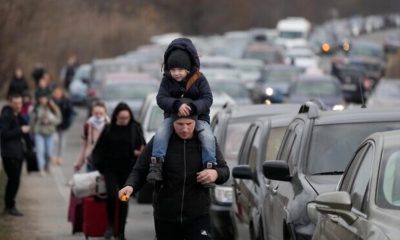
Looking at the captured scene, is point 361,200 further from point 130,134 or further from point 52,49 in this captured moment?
point 52,49

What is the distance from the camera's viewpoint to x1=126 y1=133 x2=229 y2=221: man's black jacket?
33.7ft

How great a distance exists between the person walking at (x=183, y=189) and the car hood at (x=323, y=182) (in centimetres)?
88

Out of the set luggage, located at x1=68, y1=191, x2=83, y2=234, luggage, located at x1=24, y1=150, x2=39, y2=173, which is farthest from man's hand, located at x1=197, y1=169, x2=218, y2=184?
luggage, located at x1=24, y1=150, x2=39, y2=173

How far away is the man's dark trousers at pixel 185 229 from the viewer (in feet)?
33.7

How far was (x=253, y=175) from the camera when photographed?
44.8 ft

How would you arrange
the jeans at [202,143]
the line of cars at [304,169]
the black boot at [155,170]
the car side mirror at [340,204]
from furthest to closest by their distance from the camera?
the line of cars at [304,169] < the jeans at [202,143] < the black boot at [155,170] < the car side mirror at [340,204]

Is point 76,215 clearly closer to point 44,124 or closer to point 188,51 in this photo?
point 188,51

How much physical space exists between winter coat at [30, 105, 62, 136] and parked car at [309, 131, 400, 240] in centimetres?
1816

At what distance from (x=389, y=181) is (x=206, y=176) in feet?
6.93

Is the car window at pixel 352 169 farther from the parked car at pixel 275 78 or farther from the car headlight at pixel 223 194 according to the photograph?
the parked car at pixel 275 78

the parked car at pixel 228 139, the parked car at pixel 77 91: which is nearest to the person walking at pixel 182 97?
the parked car at pixel 228 139

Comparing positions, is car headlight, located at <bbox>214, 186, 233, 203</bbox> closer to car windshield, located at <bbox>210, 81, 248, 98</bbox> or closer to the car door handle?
the car door handle

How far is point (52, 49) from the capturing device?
59.4 m

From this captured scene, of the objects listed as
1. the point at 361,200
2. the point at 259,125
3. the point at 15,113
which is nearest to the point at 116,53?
the point at 15,113
